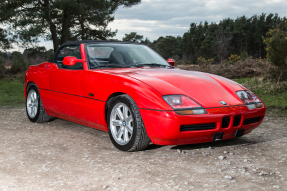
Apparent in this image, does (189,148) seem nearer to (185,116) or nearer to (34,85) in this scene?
(185,116)

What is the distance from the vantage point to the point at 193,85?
4012 mm

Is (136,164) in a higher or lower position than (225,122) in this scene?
lower

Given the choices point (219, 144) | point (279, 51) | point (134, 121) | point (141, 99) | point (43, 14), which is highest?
point (43, 14)

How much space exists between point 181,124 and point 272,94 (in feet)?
23.2

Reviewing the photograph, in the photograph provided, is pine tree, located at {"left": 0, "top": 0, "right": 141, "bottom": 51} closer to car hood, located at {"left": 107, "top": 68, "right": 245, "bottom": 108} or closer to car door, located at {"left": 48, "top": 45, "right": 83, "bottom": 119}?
car door, located at {"left": 48, "top": 45, "right": 83, "bottom": 119}

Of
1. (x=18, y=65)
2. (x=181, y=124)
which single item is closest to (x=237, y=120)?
(x=181, y=124)

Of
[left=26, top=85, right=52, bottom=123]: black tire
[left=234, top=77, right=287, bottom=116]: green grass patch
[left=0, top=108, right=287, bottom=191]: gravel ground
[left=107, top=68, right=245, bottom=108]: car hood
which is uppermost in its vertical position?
[left=107, top=68, right=245, bottom=108]: car hood

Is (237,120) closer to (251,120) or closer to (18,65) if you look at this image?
(251,120)

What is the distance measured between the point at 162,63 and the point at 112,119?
5.21 feet

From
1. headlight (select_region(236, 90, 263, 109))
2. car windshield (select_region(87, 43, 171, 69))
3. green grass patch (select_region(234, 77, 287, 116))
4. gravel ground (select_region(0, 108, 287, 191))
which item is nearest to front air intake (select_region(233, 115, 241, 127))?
headlight (select_region(236, 90, 263, 109))

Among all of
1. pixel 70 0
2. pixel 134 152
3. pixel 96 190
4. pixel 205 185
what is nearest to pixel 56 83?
pixel 134 152

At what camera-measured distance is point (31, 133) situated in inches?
204

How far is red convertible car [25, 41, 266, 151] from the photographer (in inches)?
141

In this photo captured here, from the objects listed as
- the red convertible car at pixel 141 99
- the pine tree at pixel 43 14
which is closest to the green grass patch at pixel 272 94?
the red convertible car at pixel 141 99
